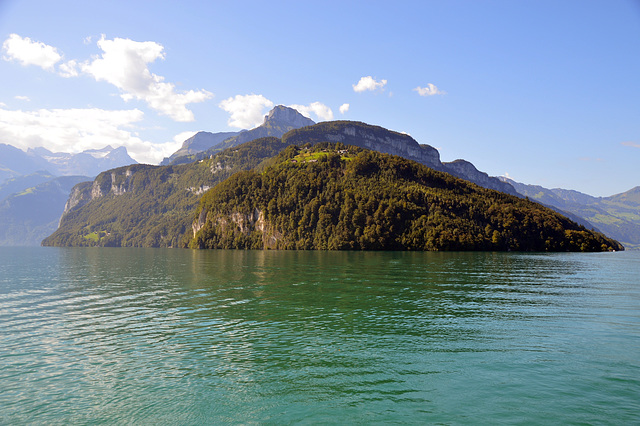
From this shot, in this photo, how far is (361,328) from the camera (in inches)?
1136

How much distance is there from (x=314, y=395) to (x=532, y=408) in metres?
9.28

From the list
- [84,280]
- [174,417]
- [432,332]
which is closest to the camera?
[174,417]

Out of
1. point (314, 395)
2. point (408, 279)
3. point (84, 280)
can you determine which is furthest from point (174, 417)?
point (84, 280)

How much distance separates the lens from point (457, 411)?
51.9 feet

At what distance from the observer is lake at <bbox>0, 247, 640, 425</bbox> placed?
1595cm

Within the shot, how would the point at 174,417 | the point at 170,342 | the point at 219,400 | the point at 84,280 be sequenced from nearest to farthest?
the point at 174,417 < the point at 219,400 < the point at 170,342 < the point at 84,280

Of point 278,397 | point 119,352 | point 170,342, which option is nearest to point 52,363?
point 119,352

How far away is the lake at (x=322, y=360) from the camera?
15945 millimetres

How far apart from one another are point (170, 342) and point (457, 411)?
731 inches

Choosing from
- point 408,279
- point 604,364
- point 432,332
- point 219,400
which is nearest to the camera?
point 219,400

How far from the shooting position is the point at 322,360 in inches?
856

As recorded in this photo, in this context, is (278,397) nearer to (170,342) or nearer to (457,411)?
(457,411)

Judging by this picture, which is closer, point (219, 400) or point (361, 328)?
point (219, 400)

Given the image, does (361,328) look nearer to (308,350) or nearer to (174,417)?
(308,350)
